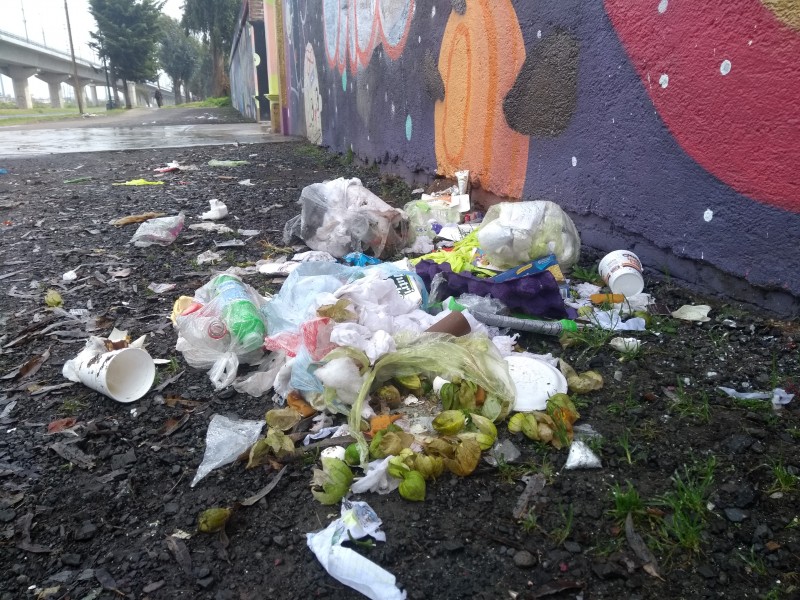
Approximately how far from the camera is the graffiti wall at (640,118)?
2.30 m

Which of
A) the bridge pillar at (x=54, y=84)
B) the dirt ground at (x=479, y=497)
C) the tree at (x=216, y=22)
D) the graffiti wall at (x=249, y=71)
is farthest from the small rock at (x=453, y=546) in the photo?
the bridge pillar at (x=54, y=84)

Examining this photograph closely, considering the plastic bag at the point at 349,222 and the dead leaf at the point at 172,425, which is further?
the plastic bag at the point at 349,222

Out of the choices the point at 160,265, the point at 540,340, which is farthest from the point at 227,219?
the point at 540,340

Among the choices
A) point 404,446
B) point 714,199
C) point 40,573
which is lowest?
point 40,573

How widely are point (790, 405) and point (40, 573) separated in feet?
7.66

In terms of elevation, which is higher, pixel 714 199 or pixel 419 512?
pixel 714 199

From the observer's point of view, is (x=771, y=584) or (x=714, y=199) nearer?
(x=771, y=584)

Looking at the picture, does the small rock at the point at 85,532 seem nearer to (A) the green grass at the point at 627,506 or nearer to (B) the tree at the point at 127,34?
(A) the green grass at the point at 627,506

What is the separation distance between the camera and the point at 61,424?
208 centimetres

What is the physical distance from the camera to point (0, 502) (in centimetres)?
170

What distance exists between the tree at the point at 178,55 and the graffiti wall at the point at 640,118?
68712mm

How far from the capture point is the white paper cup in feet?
7.27

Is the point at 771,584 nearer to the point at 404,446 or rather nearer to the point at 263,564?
the point at 404,446

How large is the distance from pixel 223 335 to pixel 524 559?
163 centimetres
